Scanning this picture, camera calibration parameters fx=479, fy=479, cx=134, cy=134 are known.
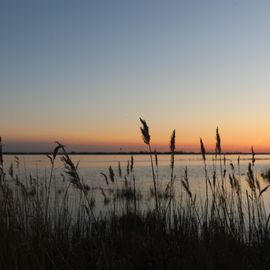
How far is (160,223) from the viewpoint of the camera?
572cm

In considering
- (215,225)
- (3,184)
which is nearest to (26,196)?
(3,184)

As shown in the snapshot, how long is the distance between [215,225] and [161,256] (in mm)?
1169

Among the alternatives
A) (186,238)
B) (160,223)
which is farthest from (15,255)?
(186,238)

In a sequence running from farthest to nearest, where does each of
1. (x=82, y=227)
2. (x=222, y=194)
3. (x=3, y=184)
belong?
(x=82, y=227) → (x=222, y=194) → (x=3, y=184)

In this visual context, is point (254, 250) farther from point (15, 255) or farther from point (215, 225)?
point (15, 255)

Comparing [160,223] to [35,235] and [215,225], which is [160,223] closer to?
[215,225]

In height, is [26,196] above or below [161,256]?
above

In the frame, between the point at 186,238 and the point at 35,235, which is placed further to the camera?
the point at 186,238

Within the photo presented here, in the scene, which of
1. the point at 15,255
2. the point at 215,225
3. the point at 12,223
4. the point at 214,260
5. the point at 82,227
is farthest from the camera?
the point at 82,227

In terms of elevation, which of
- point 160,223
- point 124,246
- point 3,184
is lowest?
point 124,246

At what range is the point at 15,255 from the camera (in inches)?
166

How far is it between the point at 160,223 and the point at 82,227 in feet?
6.89

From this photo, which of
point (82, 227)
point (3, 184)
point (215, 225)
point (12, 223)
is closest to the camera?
point (12, 223)

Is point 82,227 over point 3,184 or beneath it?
beneath
